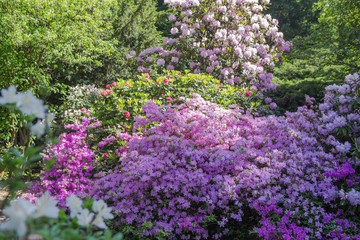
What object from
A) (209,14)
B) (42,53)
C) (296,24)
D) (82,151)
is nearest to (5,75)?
(42,53)

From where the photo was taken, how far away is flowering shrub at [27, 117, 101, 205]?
3.62 m

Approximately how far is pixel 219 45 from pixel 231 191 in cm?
472

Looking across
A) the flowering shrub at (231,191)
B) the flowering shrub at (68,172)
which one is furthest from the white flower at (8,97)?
the flowering shrub at (68,172)

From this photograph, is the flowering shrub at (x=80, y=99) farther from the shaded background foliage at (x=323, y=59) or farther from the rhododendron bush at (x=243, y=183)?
the shaded background foliage at (x=323, y=59)

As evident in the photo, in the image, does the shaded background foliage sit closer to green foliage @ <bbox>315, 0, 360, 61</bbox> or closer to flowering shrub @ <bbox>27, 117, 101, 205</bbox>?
green foliage @ <bbox>315, 0, 360, 61</bbox>

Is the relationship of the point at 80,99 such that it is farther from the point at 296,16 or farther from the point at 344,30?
the point at 296,16

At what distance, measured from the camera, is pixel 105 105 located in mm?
4664

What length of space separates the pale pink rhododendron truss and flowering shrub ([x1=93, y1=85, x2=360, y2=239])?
3.48 m

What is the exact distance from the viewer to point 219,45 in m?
6.67

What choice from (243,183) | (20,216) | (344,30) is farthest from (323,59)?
(20,216)

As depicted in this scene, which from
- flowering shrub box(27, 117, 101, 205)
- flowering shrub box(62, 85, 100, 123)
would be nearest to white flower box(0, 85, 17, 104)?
flowering shrub box(27, 117, 101, 205)

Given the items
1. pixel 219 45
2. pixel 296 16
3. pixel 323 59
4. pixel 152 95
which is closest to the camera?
pixel 152 95

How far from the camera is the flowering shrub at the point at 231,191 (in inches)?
98.3

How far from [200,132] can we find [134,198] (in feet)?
3.99
